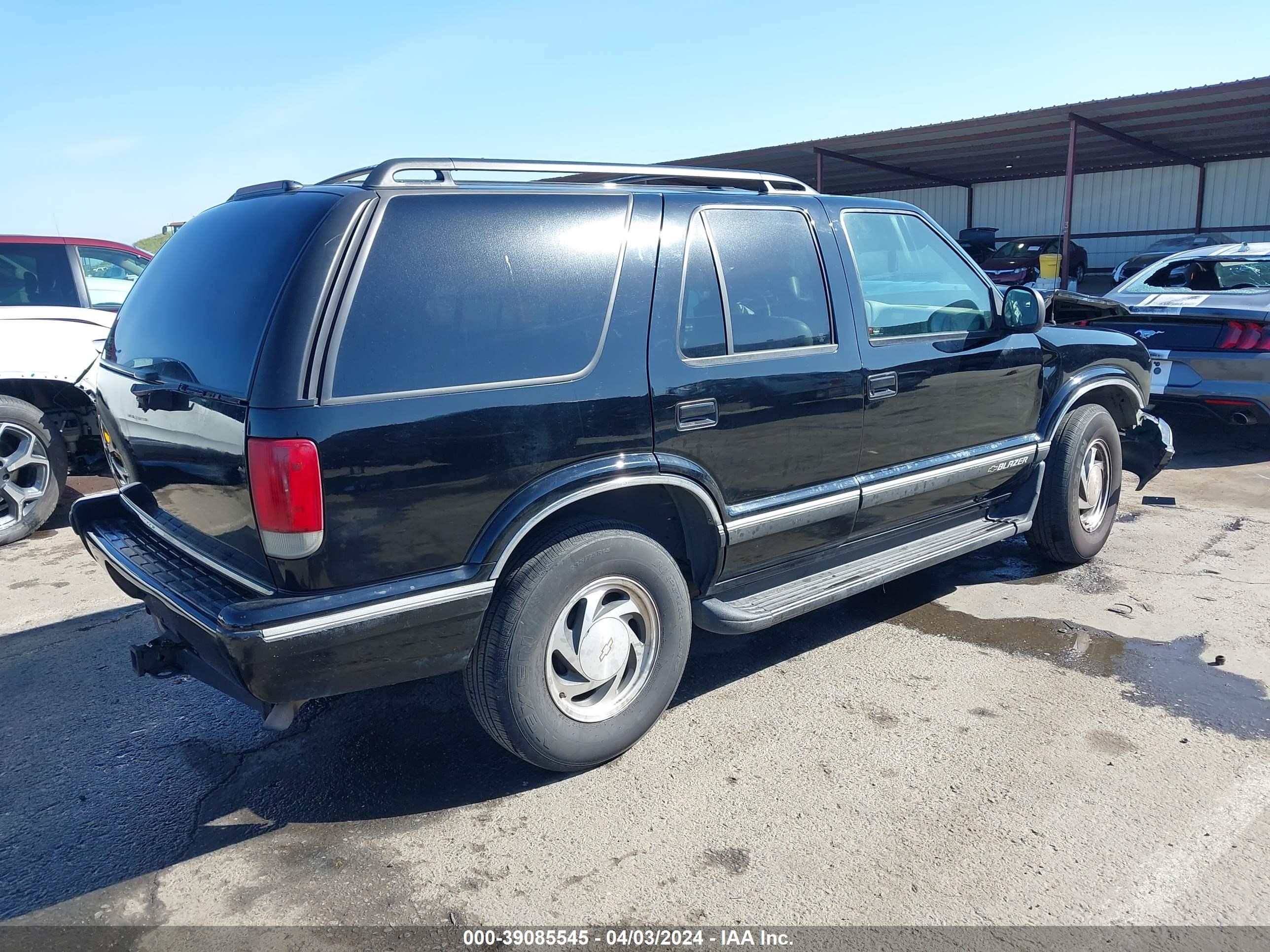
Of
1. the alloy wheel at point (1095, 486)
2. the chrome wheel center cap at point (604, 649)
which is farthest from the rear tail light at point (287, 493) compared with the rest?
the alloy wheel at point (1095, 486)

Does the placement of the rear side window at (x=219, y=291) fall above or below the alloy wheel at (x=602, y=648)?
above

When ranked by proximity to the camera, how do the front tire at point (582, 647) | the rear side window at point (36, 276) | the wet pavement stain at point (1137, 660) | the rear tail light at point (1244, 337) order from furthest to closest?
the rear tail light at point (1244, 337), the rear side window at point (36, 276), the wet pavement stain at point (1137, 660), the front tire at point (582, 647)

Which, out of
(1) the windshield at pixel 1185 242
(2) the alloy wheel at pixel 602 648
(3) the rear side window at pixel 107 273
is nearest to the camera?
(2) the alloy wheel at pixel 602 648

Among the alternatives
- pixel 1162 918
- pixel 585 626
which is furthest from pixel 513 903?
pixel 1162 918

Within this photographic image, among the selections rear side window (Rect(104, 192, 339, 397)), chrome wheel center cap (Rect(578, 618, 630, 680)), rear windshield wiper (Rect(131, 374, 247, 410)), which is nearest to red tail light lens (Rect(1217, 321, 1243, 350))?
chrome wheel center cap (Rect(578, 618, 630, 680))

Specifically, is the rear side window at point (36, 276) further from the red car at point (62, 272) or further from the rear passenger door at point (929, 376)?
the rear passenger door at point (929, 376)

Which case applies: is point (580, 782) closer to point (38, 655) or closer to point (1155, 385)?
point (38, 655)

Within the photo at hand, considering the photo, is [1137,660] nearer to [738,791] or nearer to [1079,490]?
[1079,490]

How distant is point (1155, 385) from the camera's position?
7.55 m

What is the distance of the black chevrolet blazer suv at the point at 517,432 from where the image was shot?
2656 mm

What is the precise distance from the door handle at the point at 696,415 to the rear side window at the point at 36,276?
527 cm

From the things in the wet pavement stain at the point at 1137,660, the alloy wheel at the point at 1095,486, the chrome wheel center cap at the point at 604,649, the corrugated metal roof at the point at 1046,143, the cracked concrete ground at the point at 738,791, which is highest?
the corrugated metal roof at the point at 1046,143

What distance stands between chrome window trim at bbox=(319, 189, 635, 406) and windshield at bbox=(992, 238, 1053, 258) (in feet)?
66.5

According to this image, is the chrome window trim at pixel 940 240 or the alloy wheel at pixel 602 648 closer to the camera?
the alloy wheel at pixel 602 648
